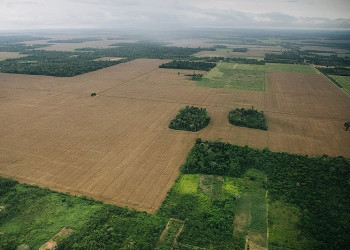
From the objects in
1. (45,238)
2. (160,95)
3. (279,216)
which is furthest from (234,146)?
(160,95)

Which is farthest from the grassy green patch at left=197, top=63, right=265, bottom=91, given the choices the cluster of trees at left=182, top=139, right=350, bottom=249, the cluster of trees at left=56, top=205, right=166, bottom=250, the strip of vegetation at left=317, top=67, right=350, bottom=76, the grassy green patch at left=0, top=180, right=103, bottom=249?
the grassy green patch at left=0, top=180, right=103, bottom=249

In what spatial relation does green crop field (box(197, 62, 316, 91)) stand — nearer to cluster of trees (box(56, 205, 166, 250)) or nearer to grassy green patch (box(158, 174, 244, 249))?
grassy green patch (box(158, 174, 244, 249))

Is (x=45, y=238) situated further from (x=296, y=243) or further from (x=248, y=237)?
(x=296, y=243)

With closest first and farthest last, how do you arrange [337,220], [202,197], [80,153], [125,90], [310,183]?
[337,220]
[202,197]
[310,183]
[80,153]
[125,90]

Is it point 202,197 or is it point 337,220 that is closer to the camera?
point 337,220

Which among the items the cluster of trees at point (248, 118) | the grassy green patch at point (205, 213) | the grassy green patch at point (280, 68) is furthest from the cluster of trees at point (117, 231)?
the grassy green patch at point (280, 68)

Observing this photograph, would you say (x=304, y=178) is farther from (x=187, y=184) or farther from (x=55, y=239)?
(x=55, y=239)

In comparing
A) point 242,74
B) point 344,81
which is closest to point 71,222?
point 242,74
